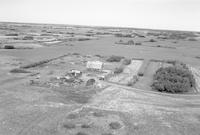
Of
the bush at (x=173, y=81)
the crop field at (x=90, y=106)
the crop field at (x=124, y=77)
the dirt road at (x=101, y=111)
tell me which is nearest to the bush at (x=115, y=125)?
the crop field at (x=90, y=106)

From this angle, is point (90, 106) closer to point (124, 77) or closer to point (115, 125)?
point (115, 125)

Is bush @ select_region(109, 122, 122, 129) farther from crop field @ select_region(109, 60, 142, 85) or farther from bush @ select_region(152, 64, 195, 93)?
crop field @ select_region(109, 60, 142, 85)

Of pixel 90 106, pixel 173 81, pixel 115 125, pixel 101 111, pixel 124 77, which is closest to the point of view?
pixel 115 125

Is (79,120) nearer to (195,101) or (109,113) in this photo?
(109,113)

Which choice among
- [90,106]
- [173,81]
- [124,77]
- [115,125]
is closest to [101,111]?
[90,106]

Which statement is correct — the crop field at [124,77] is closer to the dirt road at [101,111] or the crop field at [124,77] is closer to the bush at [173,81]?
the dirt road at [101,111]

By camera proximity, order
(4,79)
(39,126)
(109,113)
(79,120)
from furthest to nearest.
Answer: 1. (4,79)
2. (109,113)
3. (79,120)
4. (39,126)

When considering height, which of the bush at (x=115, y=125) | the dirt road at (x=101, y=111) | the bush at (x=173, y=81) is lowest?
the dirt road at (x=101, y=111)

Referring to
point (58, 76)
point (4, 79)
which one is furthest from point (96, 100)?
point (4, 79)
